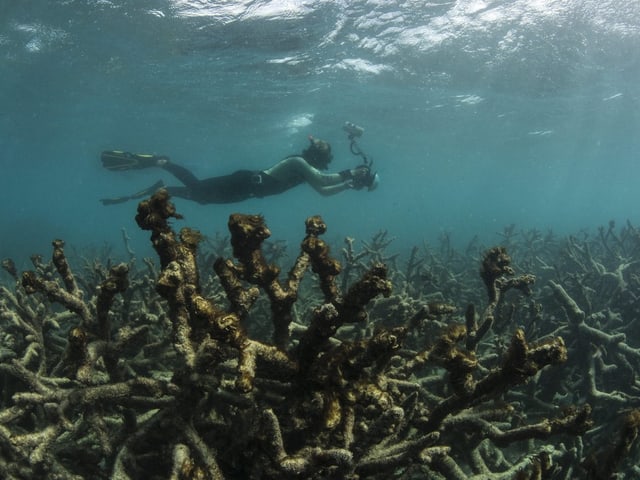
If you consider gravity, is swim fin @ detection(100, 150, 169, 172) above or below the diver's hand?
above

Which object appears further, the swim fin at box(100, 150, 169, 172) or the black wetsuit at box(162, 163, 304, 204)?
the swim fin at box(100, 150, 169, 172)

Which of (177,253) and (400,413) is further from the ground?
(177,253)

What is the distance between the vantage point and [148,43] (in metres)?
18.8

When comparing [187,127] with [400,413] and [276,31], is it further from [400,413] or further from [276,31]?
[400,413]

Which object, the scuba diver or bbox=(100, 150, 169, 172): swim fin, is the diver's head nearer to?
the scuba diver

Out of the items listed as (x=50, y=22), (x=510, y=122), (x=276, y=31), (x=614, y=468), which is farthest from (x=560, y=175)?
(x=614, y=468)

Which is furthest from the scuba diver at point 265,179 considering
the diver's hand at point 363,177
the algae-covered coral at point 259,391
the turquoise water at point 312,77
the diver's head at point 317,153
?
the turquoise water at point 312,77

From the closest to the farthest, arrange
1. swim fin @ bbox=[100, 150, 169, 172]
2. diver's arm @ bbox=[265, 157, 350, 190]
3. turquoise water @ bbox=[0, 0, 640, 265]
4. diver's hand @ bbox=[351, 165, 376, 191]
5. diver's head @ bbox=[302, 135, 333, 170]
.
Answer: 1. diver's hand @ bbox=[351, 165, 376, 191]
2. diver's arm @ bbox=[265, 157, 350, 190]
3. diver's head @ bbox=[302, 135, 333, 170]
4. swim fin @ bbox=[100, 150, 169, 172]
5. turquoise water @ bbox=[0, 0, 640, 265]

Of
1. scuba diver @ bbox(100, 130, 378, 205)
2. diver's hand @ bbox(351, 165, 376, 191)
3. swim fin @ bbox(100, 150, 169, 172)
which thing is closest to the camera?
diver's hand @ bbox(351, 165, 376, 191)

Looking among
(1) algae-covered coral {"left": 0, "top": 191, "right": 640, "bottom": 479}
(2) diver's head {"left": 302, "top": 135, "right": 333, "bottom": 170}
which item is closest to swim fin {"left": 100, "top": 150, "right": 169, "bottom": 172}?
(2) diver's head {"left": 302, "top": 135, "right": 333, "bottom": 170}

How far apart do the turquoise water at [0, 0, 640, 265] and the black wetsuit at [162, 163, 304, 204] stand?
8.81 metres

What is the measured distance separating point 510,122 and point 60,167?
57.0 meters

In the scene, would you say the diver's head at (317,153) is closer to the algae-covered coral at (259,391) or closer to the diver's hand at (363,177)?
the diver's hand at (363,177)

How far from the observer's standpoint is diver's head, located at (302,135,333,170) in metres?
9.60
